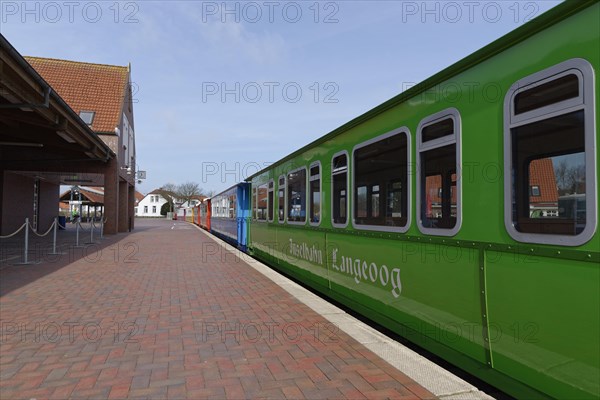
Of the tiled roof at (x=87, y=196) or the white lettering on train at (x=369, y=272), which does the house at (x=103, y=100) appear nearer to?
the tiled roof at (x=87, y=196)

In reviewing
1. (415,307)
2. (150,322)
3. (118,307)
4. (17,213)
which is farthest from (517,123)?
(17,213)

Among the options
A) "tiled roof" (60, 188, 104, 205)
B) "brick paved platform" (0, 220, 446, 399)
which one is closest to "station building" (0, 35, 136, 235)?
"brick paved platform" (0, 220, 446, 399)

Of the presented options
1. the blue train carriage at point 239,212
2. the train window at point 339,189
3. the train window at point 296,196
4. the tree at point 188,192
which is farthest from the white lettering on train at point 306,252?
the tree at point 188,192

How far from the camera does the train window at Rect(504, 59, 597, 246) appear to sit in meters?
2.32

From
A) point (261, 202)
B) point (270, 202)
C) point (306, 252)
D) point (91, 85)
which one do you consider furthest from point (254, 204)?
point (91, 85)

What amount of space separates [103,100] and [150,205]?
250 ft

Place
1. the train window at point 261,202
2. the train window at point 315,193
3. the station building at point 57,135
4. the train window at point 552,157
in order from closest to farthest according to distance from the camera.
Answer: the train window at point 552,157 < the train window at point 315,193 < the station building at point 57,135 < the train window at point 261,202

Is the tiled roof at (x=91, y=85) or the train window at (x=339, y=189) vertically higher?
the tiled roof at (x=91, y=85)

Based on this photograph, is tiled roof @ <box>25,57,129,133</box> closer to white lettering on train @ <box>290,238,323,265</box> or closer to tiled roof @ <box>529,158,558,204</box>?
→ white lettering on train @ <box>290,238,323,265</box>

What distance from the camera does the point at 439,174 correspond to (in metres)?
3.71

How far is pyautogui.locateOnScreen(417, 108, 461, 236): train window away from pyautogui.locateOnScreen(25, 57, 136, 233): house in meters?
20.6

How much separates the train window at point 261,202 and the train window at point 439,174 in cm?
690

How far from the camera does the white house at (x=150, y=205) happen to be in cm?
9644

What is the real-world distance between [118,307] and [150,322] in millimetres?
1080
